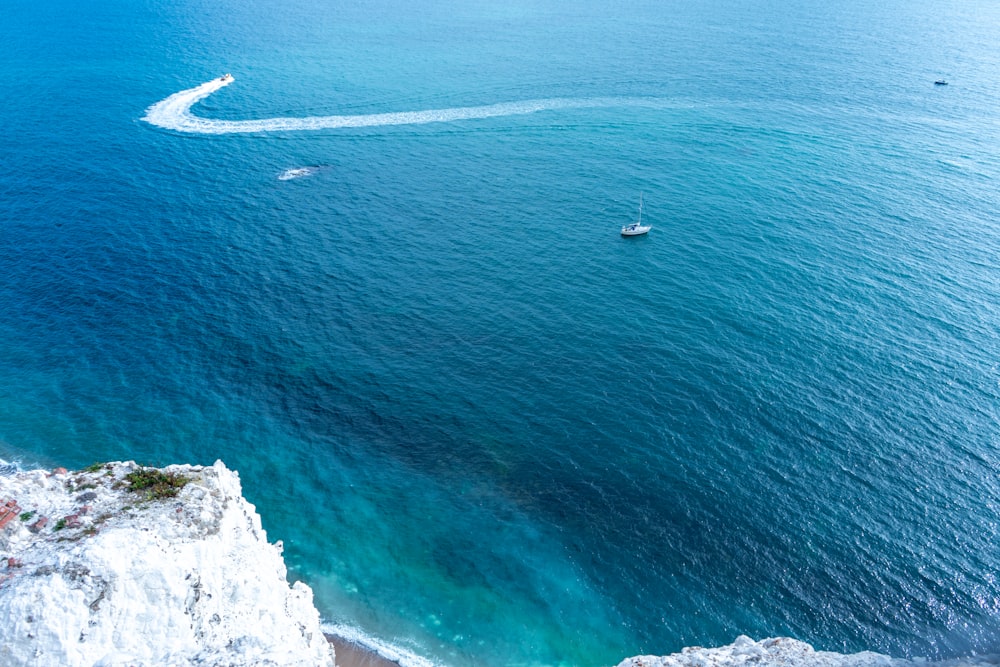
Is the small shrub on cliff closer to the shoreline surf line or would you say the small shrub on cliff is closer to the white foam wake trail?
the shoreline surf line

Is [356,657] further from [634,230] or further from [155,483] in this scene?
[634,230]

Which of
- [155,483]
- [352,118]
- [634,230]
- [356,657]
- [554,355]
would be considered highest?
[352,118]

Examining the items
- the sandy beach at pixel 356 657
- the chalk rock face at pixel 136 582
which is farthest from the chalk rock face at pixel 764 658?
the chalk rock face at pixel 136 582

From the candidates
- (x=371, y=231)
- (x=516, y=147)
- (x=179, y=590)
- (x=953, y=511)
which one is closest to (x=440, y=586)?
(x=179, y=590)

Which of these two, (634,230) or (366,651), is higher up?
(634,230)

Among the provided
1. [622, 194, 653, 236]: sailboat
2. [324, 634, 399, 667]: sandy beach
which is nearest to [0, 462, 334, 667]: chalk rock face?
[324, 634, 399, 667]: sandy beach

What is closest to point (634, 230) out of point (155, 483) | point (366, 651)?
point (366, 651)

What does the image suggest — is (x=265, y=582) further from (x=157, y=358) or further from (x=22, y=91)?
(x=22, y=91)
